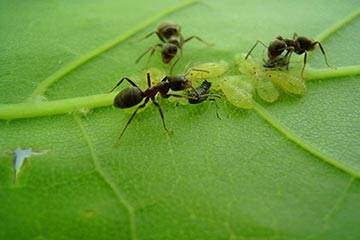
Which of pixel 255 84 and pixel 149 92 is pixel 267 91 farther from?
pixel 149 92

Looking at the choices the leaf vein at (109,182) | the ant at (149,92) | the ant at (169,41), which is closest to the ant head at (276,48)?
the ant at (169,41)

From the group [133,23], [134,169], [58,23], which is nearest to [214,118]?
[134,169]

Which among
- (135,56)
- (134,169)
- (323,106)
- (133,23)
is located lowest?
(134,169)

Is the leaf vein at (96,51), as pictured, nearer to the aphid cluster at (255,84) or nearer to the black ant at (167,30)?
the black ant at (167,30)

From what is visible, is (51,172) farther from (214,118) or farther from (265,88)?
(265,88)

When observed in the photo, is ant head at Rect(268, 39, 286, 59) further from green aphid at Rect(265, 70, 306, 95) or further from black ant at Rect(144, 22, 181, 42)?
black ant at Rect(144, 22, 181, 42)
